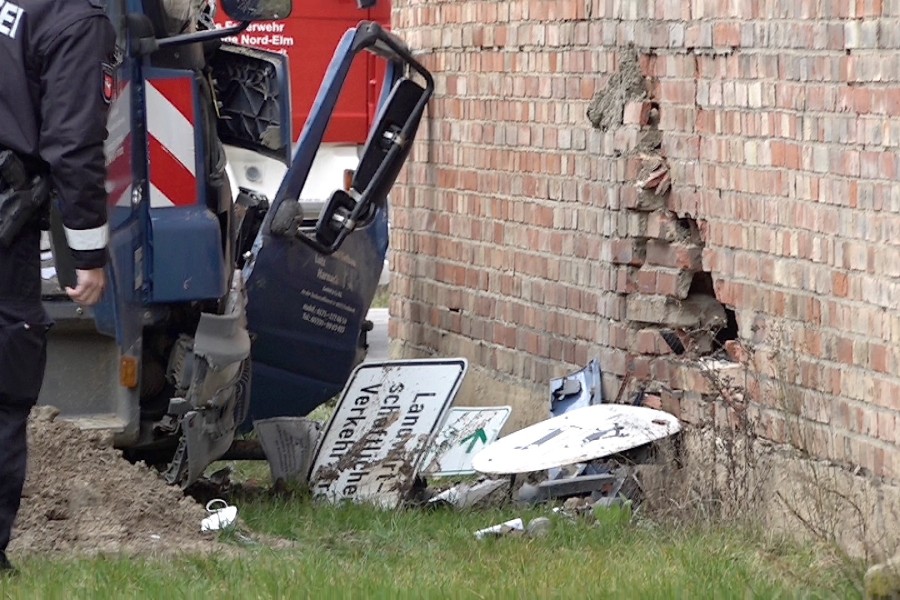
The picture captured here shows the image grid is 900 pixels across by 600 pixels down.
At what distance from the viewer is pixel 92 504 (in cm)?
593

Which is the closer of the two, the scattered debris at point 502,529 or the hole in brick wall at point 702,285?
the scattered debris at point 502,529

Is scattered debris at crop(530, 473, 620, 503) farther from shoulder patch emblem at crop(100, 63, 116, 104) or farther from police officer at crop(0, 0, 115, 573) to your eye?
shoulder patch emblem at crop(100, 63, 116, 104)

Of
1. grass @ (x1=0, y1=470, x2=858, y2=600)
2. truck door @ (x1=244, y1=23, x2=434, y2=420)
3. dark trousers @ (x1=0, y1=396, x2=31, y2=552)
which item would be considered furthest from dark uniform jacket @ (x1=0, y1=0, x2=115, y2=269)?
truck door @ (x1=244, y1=23, x2=434, y2=420)

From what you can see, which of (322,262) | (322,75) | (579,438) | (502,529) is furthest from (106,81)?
(322,75)

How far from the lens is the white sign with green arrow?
7.37 meters

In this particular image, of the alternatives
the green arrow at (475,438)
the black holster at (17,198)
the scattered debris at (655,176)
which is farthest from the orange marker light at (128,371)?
the scattered debris at (655,176)

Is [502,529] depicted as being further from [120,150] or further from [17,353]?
[120,150]

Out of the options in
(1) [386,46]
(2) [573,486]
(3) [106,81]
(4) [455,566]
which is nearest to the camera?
(3) [106,81]

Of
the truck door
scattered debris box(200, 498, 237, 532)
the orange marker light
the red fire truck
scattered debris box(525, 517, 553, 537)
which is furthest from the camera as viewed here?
the red fire truck

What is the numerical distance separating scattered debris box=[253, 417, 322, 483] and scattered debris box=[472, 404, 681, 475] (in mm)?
876

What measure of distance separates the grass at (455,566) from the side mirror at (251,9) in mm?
1770

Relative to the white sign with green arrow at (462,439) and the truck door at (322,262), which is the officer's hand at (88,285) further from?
the white sign with green arrow at (462,439)

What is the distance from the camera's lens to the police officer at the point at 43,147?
5016 mm

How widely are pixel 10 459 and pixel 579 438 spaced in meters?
2.18
